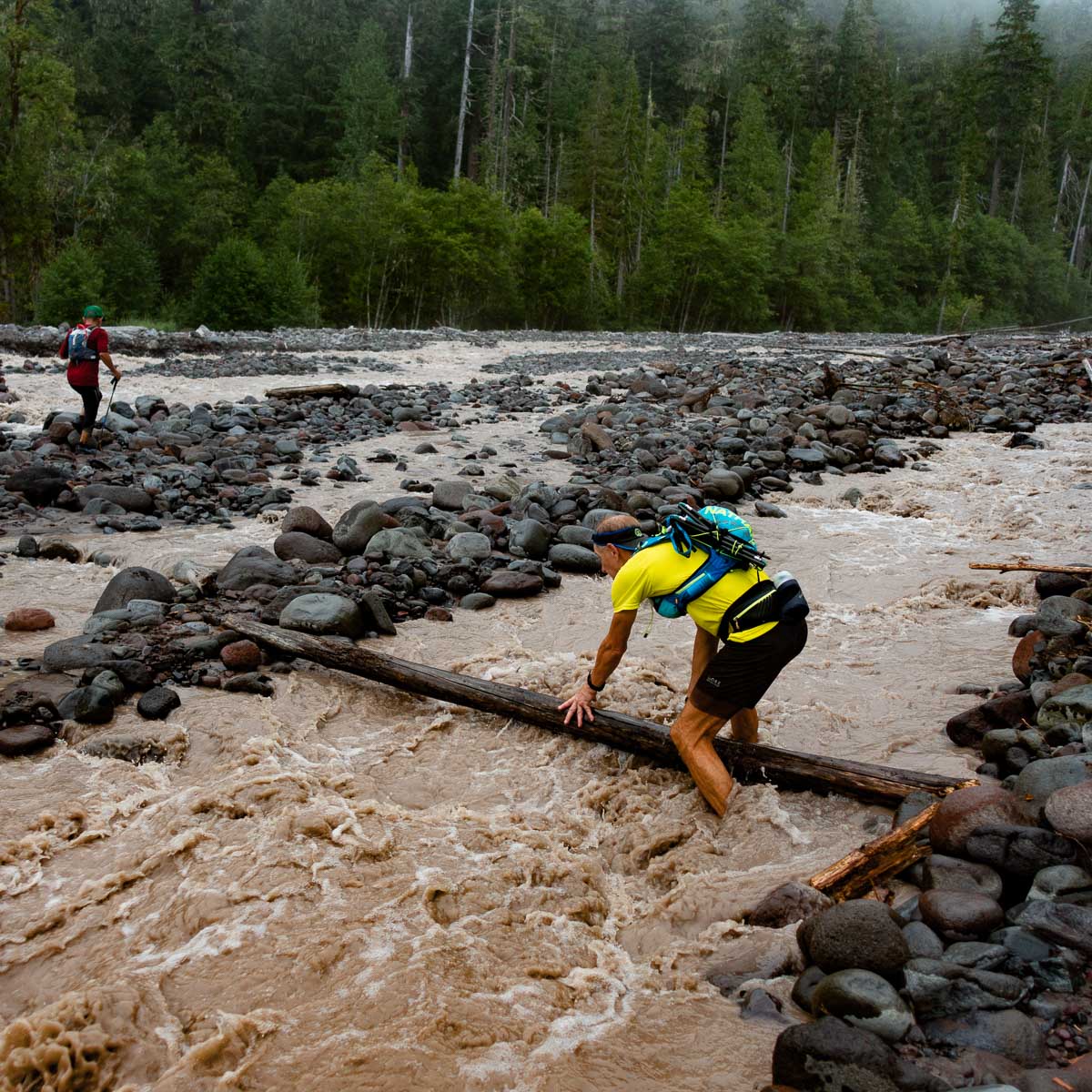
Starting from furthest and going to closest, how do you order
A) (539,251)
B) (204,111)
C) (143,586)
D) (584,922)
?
(204,111), (539,251), (143,586), (584,922)

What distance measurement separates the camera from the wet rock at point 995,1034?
2.79 meters

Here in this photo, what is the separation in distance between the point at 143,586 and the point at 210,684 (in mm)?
1438

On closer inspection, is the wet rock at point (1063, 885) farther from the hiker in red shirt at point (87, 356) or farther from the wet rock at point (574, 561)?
the hiker in red shirt at point (87, 356)

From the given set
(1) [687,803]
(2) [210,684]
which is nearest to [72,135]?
(2) [210,684]

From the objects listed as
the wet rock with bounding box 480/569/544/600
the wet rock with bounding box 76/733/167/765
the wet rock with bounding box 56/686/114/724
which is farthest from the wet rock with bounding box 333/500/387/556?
the wet rock with bounding box 76/733/167/765

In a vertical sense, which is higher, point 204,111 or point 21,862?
point 204,111

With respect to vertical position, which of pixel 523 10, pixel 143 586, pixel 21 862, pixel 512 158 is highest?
pixel 523 10

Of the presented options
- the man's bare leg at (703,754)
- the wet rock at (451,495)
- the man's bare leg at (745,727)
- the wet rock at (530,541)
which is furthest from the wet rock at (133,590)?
the man's bare leg at (745,727)

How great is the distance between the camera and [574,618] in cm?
741

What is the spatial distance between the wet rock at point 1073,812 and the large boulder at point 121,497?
850cm

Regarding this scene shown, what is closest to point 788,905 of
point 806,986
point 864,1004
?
point 806,986

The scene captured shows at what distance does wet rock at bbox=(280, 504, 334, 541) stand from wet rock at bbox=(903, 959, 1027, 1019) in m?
6.50

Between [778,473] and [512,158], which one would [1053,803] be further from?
[512,158]

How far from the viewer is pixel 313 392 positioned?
15.8m
